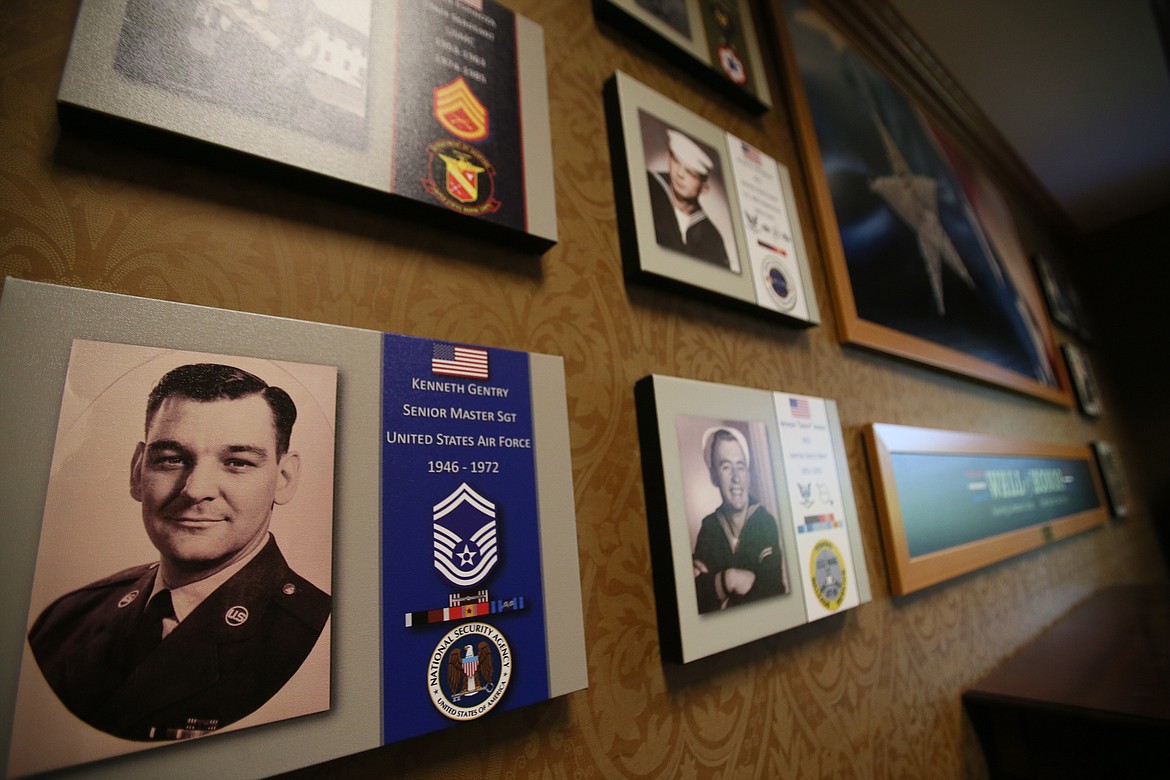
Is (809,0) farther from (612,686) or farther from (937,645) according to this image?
(612,686)

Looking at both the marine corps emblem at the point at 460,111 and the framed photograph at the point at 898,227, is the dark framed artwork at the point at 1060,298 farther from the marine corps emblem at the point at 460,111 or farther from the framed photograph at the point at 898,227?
the marine corps emblem at the point at 460,111

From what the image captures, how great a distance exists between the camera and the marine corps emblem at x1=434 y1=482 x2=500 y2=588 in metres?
0.50

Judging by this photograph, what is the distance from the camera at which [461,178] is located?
610 mm

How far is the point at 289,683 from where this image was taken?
0.41 metres

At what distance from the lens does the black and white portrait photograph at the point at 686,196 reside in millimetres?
830

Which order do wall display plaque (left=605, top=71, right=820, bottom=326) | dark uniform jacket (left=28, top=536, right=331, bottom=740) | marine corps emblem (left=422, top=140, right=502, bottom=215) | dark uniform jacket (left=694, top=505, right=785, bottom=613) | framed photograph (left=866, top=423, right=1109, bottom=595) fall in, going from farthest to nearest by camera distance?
1. framed photograph (left=866, top=423, right=1109, bottom=595)
2. wall display plaque (left=605, top=71, right=820, bottom=326)
3. dark uniform jacket (left=694, top=505, right=785, bottom=613)
4. marine corps emblem (left=422, top=140, right=502, bottom=215)
5. dark uniform jacket (left=28, top=536, right=331, bottom=740)

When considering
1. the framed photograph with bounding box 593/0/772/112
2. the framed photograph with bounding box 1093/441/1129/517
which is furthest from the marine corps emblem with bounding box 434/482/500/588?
the framed photograph with bounding box 1093/441/1129/517

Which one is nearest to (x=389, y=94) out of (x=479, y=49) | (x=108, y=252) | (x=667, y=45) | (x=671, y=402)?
(x=479, y=49)

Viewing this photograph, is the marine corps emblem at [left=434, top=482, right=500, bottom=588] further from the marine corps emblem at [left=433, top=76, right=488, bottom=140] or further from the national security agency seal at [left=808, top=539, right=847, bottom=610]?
the national security agency seal at [left=808, top=539, right=847, bottom=610]

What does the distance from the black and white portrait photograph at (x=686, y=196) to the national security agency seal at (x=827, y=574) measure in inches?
19.5

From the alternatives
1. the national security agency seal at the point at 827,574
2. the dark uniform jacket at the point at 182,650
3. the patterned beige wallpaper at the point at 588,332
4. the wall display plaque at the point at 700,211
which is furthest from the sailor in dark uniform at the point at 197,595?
the national security agency seal at the point at 827,574

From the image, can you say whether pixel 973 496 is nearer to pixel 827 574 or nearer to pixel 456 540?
pixel 827 574

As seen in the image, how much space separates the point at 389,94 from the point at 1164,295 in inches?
182

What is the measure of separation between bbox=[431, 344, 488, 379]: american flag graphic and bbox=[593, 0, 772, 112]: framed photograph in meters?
0.70
